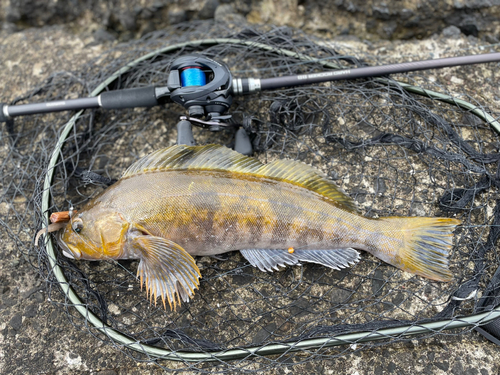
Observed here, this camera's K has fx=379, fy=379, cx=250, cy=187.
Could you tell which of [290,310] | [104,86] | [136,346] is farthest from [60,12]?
[290,310]

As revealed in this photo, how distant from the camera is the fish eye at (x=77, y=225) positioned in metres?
3.01

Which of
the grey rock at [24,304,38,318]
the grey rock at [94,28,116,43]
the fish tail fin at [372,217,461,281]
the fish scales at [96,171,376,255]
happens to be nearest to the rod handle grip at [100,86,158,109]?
the fish scales at [96,171,376,255]

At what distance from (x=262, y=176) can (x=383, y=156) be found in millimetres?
1299

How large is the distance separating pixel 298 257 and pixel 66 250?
1927mm

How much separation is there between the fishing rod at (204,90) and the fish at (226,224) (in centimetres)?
33

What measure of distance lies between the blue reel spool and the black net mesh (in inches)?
22.9

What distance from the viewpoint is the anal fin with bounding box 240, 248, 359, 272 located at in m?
3.21

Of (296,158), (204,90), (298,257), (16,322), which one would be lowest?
(16,322)

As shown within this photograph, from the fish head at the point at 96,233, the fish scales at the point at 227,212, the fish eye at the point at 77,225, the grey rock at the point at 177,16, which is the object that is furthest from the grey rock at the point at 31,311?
the grey rock at the point at 177,16

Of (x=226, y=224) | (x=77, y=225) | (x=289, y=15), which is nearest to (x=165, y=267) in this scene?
(x=226, y=224)

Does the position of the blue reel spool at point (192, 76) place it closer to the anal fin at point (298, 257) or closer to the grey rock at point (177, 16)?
the anal fin at point (298, 257)

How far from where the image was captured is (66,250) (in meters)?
3.12

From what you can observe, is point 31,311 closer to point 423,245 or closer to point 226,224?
point 226,224

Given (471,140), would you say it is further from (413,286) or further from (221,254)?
(221,254)
